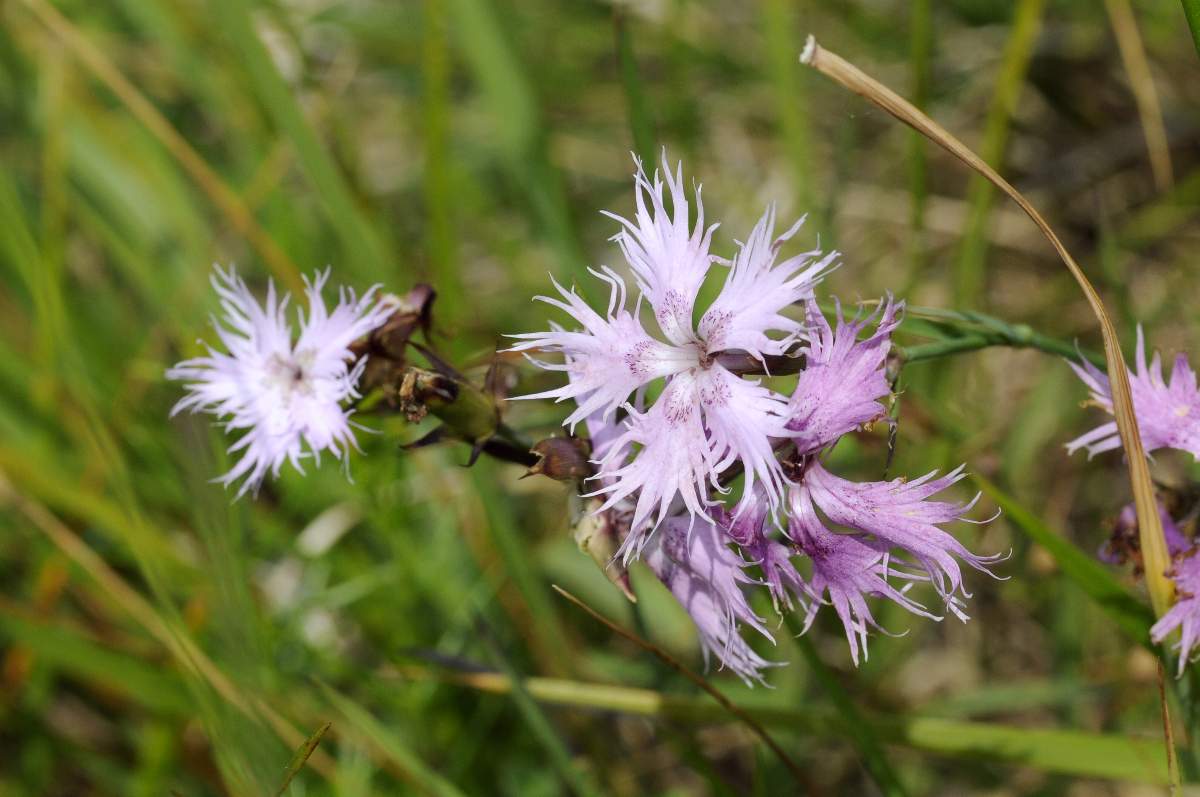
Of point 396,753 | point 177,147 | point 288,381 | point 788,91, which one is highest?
point 788,91

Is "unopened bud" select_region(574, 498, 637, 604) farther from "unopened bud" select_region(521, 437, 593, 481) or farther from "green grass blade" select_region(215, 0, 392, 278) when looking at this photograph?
"green grass blade" select_region(215, 0, 392, 278)

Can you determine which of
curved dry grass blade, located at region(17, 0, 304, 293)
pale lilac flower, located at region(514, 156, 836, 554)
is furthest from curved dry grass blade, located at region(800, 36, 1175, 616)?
curved dry grass blade, located at region(17, 0, 304, 293)

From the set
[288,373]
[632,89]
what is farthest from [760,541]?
[632,89]

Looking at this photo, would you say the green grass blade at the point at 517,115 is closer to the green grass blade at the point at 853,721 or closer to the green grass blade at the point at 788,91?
the green grass blade at the point at 788,91

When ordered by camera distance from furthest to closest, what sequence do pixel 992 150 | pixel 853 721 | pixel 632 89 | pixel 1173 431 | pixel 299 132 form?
1. pixel 992 150
2. pixel 299 132
3. pixel 632 89
4. pixel 853 721
5. pixel 1173 431

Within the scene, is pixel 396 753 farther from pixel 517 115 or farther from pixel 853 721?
pixel 517 115

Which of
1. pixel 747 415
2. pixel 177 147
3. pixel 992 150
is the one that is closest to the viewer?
pixel 747 415

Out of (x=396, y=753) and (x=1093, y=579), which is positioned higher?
(x=1093, y=579)

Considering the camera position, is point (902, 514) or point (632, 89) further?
point (632, 89)
